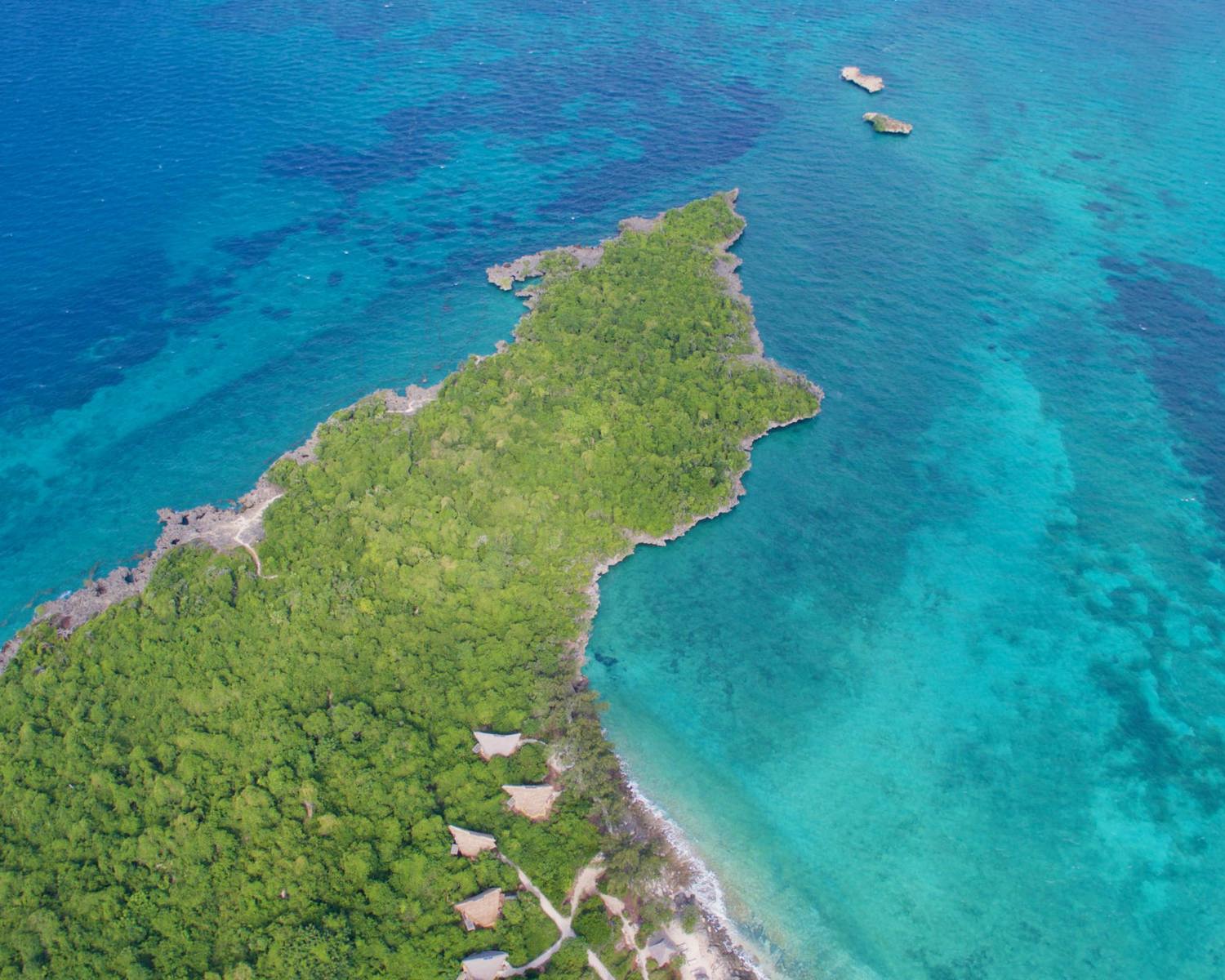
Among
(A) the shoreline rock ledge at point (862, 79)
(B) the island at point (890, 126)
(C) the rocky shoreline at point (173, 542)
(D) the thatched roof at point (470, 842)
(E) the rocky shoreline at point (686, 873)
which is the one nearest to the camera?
(E) the rocky shoreline at point (686, 873)

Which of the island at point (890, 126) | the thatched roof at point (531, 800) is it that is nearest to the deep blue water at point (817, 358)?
the island at point (890, 126)

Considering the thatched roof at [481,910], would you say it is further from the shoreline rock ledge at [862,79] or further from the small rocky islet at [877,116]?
the shoreline rock ledge at [862,79]

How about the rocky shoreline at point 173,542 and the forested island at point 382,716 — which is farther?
the rocky shoreline at point 173,542

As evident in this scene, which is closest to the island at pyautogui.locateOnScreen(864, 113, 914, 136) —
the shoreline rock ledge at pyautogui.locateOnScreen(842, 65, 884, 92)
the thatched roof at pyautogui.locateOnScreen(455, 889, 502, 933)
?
the shoreline rock ledge at pyautogui.locateOnScreen(842, 65, 884, 92)

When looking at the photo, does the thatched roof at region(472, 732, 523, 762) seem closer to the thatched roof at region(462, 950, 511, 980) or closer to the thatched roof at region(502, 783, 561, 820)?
the thatched roof at region(502, 783, 561, 820)

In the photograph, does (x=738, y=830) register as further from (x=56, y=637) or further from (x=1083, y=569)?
(x=56, y=637)
